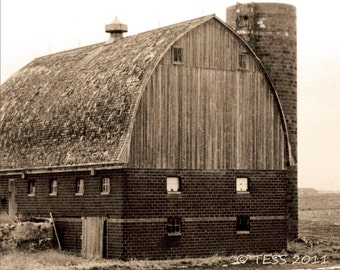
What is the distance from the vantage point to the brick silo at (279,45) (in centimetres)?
4528

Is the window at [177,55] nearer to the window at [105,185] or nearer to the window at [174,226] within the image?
the window at [105,185]

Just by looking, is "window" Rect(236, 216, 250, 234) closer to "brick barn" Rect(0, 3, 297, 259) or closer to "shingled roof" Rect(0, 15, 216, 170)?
"brick barn" Rect(0, 3, 297, 259)

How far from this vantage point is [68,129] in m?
41.4

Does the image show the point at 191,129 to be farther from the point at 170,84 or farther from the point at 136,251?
the point at 136,251

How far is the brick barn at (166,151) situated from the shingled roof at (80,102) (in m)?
0.08

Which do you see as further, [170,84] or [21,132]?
[21,132]

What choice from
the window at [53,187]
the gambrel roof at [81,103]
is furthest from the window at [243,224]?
the window at [53,187]

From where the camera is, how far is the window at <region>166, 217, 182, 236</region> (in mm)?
37906

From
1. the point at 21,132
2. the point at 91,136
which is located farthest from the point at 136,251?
the point at 21,132

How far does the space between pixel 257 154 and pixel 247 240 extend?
145 inches

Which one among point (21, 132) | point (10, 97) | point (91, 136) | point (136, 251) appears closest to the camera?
point (136, 251)

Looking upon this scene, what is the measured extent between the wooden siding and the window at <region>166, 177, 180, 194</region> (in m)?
0.55

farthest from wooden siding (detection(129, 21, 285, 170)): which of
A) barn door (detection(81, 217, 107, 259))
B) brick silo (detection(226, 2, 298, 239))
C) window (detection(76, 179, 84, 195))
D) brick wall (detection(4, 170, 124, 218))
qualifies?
brick silo (detection(226, 2, 298, 239))

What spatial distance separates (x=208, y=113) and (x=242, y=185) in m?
3.58
